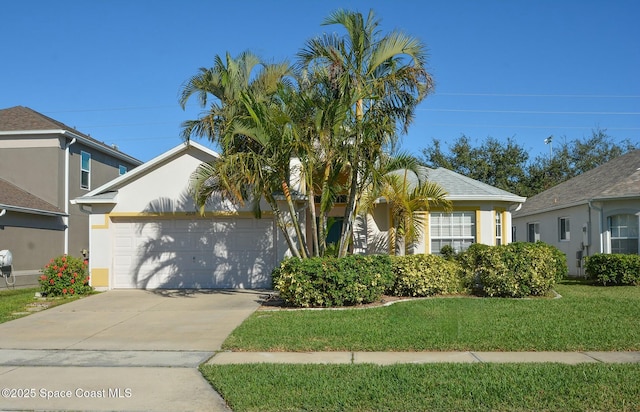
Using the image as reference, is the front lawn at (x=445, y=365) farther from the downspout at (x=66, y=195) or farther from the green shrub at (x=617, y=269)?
the downspout at (x=66, y=195)

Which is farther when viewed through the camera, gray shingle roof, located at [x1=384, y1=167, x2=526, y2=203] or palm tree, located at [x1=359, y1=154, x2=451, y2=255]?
gray shingle roof, located at [x1=384, y1=167, x2=526, y2=203]

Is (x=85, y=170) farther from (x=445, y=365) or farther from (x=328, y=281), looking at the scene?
(x=445, y=365)

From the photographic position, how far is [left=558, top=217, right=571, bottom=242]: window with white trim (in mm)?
22592

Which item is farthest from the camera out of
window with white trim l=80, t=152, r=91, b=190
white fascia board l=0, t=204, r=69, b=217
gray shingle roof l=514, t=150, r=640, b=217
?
window with white trim l=80, t=152, r=91, b=190

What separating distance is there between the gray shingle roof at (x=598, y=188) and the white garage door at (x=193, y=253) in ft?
38.0

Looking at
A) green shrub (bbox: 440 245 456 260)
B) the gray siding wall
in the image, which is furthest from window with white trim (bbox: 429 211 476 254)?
the gray siding wall

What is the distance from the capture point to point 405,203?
15992 millimetres

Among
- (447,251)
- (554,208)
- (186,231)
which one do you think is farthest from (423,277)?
(554,208)

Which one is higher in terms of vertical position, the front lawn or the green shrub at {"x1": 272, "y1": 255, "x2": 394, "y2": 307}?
the green shrub at {"x1": 272, "y1": 255, "x2": 394, "y2": 307}

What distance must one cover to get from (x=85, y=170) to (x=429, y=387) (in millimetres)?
20130

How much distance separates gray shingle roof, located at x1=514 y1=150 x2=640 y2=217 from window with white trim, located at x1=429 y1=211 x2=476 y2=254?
515 cm

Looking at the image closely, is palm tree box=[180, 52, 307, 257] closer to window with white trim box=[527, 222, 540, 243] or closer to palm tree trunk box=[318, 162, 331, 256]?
palm tree trunk box=[318, 162, 331, 256]

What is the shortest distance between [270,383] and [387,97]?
335 inches

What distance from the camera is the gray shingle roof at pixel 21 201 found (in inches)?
741
